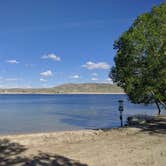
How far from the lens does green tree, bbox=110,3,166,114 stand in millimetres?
22672

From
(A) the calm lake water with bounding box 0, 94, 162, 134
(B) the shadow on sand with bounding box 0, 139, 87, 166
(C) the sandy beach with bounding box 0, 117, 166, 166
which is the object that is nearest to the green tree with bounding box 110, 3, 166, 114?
(C) the sandy beach with bounding box 0, 117, 166, 166

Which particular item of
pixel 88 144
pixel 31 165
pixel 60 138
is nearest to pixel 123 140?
pixel 88 144

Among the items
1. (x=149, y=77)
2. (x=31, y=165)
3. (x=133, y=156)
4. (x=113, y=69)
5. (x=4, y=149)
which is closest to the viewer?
(x=31, y=165)

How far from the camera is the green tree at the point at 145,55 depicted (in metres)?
22.7

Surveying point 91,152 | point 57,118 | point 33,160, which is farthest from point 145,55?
point 57,118

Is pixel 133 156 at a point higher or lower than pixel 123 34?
lower

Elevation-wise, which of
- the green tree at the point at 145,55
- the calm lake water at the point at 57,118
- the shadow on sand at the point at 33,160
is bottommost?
the calm lake water at the point at 57,118

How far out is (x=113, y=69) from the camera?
25375 millimetres

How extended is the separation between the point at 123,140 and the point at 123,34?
851 cm

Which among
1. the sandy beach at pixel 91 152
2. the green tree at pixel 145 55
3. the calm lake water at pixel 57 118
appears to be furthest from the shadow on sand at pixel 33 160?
the calm lake water at pixel 57 118

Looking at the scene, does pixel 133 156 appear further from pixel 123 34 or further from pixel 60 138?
pixel 123 34

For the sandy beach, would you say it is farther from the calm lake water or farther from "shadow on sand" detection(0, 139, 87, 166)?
the calm lake water


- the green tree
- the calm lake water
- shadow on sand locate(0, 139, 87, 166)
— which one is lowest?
the calm lake water

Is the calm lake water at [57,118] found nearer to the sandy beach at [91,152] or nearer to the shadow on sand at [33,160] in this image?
the sandy beach at [91,152]
